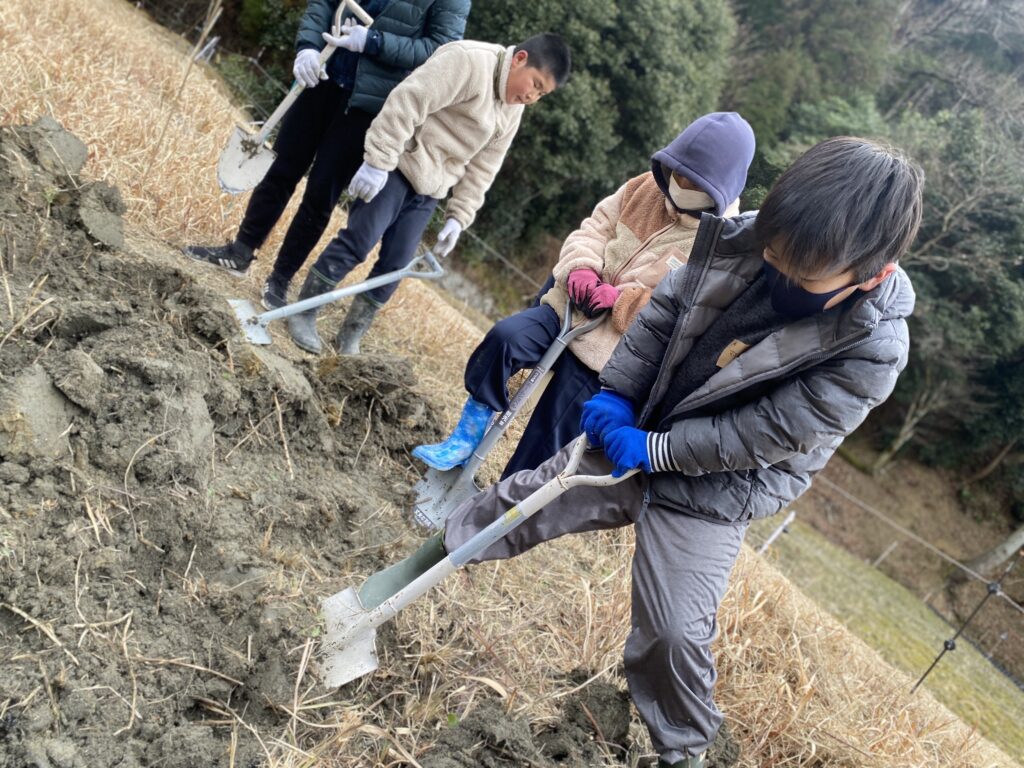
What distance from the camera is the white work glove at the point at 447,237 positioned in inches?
145

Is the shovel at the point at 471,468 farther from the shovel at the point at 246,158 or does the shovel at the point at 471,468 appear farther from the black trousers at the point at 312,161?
the shovel at the point at 246,158

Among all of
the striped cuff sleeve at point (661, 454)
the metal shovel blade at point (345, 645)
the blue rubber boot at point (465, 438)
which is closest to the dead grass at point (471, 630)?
the metal shovel blade at point (345, 645)

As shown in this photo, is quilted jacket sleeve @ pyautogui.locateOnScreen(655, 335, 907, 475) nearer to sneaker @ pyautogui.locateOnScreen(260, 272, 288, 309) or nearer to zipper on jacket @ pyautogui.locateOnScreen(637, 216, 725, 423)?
zipper on jacket @ pyautogui.locateOnScreen(637, 216, 725, 423)

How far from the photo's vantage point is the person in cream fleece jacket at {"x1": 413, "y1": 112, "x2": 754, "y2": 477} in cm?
258

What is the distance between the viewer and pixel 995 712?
332 inches

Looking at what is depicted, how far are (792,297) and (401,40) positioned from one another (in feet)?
7.67

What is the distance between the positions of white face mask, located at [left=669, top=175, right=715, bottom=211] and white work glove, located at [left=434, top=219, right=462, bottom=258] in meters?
1.28

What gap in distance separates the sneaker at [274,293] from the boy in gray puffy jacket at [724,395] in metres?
1.77

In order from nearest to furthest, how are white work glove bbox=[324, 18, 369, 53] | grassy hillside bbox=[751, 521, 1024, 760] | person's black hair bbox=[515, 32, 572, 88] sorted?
person's black hair bbox=[515, 32, 572, 88] < white work glove bbox=[324, 18, 369, 53] < grassy hillside bbox=[751, 521, 1024, 760]

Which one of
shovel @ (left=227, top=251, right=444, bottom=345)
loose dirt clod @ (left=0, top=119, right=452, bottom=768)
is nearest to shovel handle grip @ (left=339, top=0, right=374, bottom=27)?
shovel @ (left=227, top=251, right=444, bottom=345)

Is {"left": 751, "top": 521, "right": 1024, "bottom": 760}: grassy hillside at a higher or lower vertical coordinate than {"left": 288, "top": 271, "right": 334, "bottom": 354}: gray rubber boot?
lower

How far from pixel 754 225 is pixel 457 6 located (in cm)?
223

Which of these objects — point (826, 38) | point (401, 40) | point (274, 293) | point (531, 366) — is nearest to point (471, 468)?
point (531, 366)

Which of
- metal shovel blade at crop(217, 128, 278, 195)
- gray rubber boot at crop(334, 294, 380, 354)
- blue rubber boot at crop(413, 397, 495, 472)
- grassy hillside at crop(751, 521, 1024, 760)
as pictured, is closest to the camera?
blue rubber boot at crop(413, 397, 495, 472)
